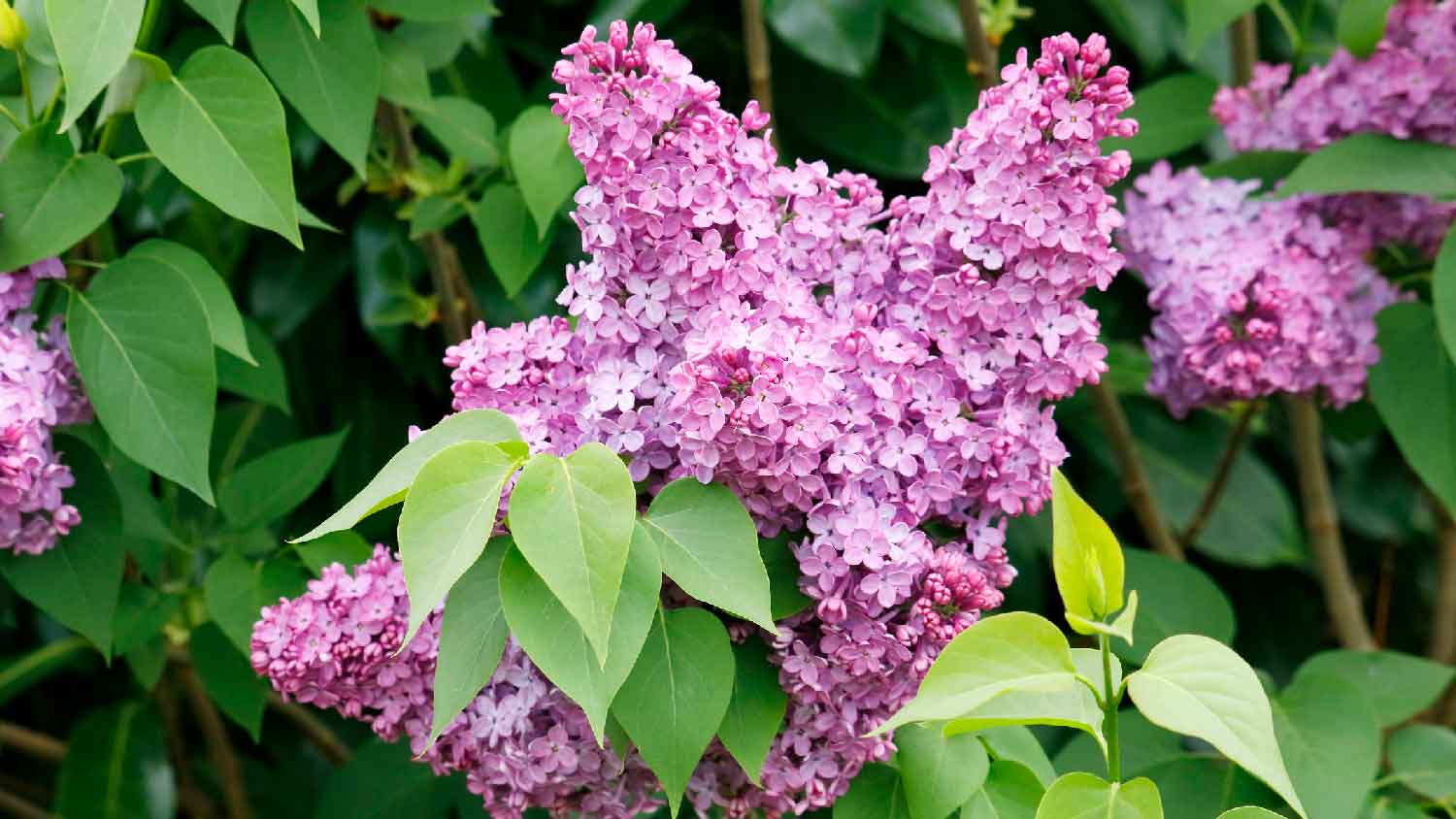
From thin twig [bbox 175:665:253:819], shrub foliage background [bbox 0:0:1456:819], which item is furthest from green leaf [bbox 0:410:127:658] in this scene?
thin twig [bbox 175:665:253:819]

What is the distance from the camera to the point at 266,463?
4.81 feet

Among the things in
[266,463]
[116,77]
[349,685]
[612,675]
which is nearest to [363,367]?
[266,463]

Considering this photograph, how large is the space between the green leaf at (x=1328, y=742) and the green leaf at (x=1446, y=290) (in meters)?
0.31

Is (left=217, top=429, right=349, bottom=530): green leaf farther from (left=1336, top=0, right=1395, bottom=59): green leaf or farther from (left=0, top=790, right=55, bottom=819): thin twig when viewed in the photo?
(left=1336, top=0, right=1395, bottom=59): green leaf

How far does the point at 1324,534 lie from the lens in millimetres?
1869

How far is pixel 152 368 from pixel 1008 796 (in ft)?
2.20

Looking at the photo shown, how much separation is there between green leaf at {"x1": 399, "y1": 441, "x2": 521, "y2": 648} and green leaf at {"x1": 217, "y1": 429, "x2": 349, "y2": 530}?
604mm

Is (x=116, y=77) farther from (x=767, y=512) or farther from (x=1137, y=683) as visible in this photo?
(x=1137, y=683)

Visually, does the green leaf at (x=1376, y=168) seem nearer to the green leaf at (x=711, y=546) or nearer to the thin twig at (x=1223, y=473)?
the thin twig at (x=1223, y=473)

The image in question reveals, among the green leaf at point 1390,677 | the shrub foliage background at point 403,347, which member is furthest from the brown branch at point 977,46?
the green leaf at point 1390,677

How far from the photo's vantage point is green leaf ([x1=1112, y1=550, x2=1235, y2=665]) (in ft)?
5.04

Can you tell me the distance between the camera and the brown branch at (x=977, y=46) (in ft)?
5.21

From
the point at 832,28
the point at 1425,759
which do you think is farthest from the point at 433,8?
the point at 1425,759

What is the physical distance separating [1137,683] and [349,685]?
49 cm
